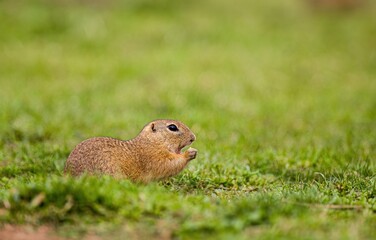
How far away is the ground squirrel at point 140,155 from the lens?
667 cm

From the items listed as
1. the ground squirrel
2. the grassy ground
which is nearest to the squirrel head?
the ground squirrel

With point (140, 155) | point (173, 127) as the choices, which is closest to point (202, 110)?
point (173, 127)

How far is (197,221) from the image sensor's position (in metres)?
5.38

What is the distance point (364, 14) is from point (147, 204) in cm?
1962

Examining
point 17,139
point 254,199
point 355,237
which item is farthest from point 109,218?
point 17,139

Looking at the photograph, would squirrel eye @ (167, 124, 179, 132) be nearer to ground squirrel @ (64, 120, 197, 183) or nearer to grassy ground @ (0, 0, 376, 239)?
ground squirrel @ (64, 120, 197, 183)

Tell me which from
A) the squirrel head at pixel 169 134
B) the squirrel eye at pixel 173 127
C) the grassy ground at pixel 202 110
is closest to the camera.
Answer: the grassy ground at pixel 202 110

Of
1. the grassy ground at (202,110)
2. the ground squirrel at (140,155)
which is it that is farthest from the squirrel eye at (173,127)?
the grassy ground at (202,110)

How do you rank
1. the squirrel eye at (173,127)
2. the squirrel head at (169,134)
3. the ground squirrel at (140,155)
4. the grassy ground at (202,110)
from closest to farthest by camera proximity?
the grassy ground at (202,110), the ground squirrel at (140,155), the squirrel head at (169,134), the squirrel eye at (173,127)

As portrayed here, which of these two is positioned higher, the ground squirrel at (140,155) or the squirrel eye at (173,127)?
the squirrel eye at (173,127)

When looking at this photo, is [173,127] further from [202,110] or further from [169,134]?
[202,110]

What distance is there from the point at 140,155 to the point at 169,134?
51 cm

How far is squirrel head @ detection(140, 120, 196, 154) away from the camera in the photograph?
24.3 ft

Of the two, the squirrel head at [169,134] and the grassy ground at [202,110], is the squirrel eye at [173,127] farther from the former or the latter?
the grassy ground at [202,110]
